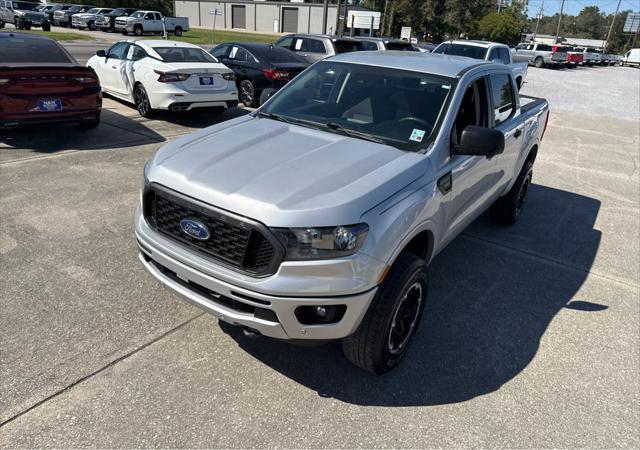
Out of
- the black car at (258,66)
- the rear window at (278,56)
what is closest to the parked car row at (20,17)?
the black car at (258,66)

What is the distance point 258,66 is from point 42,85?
5305 millimetres

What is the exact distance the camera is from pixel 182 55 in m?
9.58

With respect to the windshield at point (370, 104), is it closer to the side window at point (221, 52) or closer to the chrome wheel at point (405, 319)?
the chrome wheel at point (405, 319)

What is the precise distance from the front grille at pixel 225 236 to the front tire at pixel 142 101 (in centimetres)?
720

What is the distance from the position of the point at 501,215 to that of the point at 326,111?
288 centimetres

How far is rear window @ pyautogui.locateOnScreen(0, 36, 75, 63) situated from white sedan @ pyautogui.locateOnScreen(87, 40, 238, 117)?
1.64 metres

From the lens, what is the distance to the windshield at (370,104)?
344 centimetres

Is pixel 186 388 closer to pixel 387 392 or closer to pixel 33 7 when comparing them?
pixel 387 392

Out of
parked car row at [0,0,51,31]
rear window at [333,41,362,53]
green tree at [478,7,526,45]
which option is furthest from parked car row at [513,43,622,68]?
parked car row at [0,0,51,31]

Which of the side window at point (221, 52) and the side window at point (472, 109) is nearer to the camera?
the side window at point (472, 109)

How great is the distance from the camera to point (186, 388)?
2877mm

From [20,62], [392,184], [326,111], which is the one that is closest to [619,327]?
[392,184]

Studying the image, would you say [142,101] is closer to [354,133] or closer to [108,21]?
[354,133]

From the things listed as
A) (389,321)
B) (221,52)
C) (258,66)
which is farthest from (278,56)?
(389,321)
